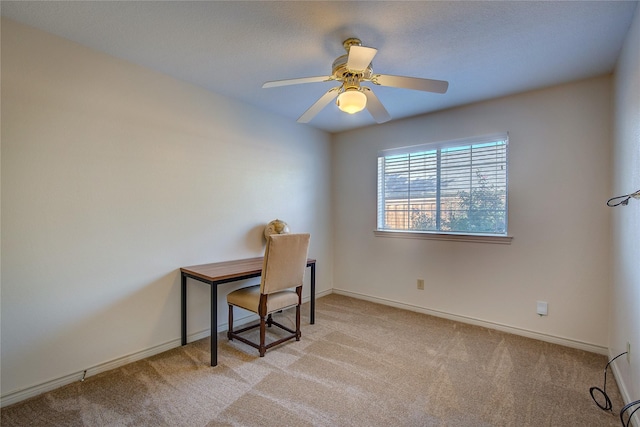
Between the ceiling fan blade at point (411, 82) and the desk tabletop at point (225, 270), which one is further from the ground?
the ceiling fan blade at point (411, 82)

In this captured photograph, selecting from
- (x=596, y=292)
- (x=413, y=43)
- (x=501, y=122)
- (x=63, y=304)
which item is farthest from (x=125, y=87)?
(x=596, y=292)

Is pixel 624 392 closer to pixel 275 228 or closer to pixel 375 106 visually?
pixel 375 106

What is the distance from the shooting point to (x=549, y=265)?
264cm

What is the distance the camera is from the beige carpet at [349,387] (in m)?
1.68

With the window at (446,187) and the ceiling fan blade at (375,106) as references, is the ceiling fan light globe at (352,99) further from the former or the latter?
the window at (446,187)

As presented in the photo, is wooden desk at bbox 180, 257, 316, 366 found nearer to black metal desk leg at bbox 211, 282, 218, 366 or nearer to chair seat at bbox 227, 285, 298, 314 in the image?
black metal desk leg at bbox 211, 282, 218, 366

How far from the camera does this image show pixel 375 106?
2145 mm

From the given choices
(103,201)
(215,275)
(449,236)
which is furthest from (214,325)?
(449,236)

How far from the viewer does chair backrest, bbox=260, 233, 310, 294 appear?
2.37m

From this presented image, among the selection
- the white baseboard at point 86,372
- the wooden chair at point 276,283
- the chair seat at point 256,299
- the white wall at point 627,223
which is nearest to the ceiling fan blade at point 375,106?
the wooden chair at point 276,283

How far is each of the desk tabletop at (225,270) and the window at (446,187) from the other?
1.83 m

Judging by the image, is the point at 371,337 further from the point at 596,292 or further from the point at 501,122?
the point at 501,122

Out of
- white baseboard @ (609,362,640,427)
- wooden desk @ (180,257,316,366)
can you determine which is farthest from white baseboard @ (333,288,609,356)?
wooden desk @ (180,257,316,366)

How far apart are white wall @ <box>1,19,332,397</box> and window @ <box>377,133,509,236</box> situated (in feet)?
5.89
